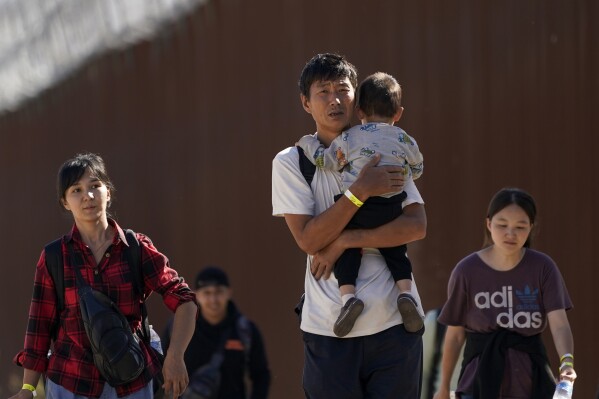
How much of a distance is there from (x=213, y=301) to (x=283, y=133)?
1.34m

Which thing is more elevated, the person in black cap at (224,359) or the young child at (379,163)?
the young child at (379,163)

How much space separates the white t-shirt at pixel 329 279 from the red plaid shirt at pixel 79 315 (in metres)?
0.75

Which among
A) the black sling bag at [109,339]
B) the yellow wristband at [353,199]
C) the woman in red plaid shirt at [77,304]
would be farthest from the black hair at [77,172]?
the yellow wristband at [353,199]

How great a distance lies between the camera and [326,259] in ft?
12.6

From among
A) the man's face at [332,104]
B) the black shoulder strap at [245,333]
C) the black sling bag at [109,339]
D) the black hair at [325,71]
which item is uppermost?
the black hair at [325,71]

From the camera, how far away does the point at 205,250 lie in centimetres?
709

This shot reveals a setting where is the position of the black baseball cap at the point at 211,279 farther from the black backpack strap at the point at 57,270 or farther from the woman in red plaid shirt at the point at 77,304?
the black backpack strap at the point at 57,270

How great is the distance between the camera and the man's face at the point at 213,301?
6078mm

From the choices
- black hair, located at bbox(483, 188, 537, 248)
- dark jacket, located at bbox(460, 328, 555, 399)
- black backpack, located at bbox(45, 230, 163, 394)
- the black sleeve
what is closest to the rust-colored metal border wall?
the black sleeve

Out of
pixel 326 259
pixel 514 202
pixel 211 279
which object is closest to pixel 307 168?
pixel 326 259

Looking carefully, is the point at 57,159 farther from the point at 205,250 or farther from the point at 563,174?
the point at 563,174

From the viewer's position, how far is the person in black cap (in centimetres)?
591

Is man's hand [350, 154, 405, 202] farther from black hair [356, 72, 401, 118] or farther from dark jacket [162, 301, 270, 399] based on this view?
dark jacket [162, 301, 270, 399]

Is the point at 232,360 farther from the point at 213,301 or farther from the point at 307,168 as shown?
the point at 307,168
